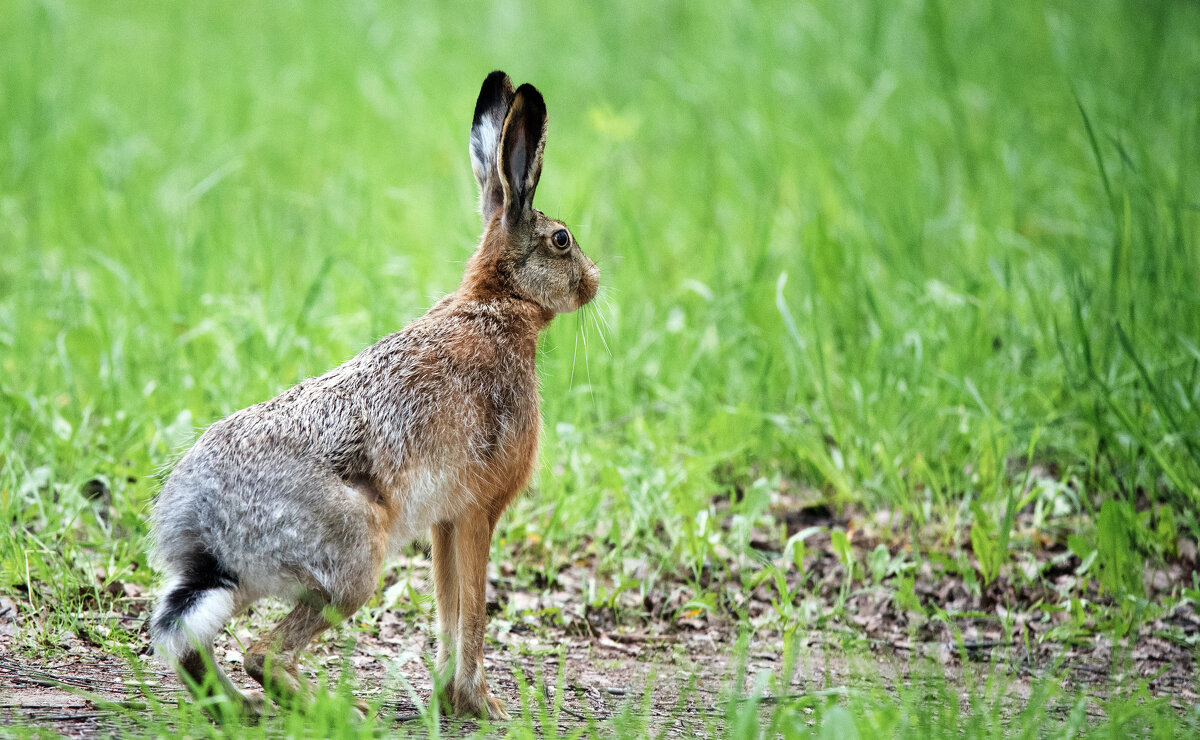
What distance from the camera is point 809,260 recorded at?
6.62 meters

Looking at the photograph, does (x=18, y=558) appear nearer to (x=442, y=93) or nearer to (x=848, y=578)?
(x=848, y=578)

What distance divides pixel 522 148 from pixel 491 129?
1.05 feet

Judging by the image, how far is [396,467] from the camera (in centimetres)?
359

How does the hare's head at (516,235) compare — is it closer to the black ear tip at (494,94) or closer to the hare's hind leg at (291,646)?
the black ear tip at (494,94)

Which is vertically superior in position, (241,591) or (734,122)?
(734,122)

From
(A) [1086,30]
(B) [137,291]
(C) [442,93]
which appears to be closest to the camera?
(B) [137,291]

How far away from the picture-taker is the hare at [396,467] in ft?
10.8

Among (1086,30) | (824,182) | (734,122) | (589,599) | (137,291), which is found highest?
(1086,30)

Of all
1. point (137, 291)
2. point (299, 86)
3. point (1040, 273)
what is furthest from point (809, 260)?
point (299, 86)

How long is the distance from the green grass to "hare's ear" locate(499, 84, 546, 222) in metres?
0.86

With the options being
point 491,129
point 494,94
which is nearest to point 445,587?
point 491,129

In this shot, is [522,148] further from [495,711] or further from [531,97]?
[495,711]

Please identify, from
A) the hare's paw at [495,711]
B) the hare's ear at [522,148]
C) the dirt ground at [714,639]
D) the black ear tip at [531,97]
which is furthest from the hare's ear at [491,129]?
the hare's paw at [495,711]

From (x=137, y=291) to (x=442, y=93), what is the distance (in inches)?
134
